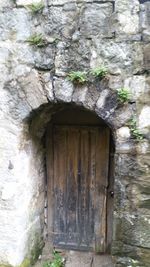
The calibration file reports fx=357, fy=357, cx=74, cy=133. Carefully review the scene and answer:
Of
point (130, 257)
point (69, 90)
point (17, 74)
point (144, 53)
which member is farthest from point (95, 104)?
point (130, 257)

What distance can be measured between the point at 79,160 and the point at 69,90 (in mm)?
1020

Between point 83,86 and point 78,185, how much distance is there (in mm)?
1280

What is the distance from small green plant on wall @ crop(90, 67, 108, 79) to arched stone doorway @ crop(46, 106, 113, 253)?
2.64 ft

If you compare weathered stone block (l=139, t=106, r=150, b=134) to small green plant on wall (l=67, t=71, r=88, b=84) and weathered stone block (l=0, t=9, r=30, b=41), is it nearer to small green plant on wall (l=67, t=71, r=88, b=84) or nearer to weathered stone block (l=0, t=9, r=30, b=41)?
small green plant on wall (l=67, t=71, r=88, b=84)

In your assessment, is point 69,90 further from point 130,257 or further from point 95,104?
point 130,257

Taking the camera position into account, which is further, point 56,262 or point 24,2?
point 56,262

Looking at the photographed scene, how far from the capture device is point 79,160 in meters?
3.86

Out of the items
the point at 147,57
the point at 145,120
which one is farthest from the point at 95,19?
the point at 145,120

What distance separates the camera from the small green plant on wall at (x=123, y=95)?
2945mm

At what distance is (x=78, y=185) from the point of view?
3.90m

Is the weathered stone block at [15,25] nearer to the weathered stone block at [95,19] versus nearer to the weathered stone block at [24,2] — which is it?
the weathered stone block at [24,2]

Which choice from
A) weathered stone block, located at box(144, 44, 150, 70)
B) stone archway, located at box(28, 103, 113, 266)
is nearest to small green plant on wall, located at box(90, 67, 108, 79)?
weathered stone block, located at box(144, 44, 150, 70)

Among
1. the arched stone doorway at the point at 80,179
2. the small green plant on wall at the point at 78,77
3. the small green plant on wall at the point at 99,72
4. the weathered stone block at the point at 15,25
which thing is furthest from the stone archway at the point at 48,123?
the weathered stone block at the point at 15,25

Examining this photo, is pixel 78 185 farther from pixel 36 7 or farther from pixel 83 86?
pixel 36 7
